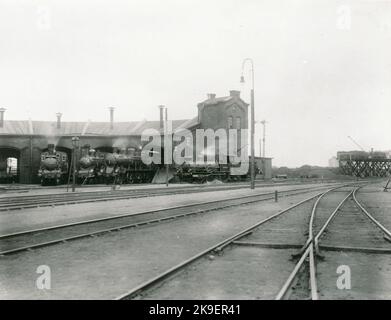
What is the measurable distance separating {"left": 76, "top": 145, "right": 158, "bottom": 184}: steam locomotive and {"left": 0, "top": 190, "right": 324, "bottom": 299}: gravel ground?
26.1 metres

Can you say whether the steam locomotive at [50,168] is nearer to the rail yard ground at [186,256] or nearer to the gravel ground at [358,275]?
the rail yard ground at [186,256]

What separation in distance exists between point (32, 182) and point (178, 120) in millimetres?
20108

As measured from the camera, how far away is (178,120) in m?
53.7

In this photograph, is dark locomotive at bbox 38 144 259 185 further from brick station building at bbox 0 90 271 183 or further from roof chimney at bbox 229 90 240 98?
roof chimney at bbox 229 90 240 98

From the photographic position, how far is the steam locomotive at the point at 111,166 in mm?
36219

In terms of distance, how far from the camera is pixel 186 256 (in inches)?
→ 292

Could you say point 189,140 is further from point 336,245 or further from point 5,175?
point 336,245

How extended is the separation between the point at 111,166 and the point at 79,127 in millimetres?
12405

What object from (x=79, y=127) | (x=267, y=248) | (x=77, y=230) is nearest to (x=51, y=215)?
(x=77, y=230)

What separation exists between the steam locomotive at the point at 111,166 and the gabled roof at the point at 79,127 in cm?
624

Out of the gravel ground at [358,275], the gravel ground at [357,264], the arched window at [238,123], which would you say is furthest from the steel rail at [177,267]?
the arched window at [238,123]

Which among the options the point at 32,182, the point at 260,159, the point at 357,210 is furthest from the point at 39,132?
the point at 357,210

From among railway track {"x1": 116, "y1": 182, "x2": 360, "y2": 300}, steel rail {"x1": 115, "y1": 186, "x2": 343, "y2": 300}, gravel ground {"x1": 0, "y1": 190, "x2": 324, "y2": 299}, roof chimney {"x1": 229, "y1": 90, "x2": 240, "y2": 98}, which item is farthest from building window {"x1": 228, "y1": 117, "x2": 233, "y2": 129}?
steel rail {"x1": 115, "y1": 186, "x2": 343, "y2": 300}
